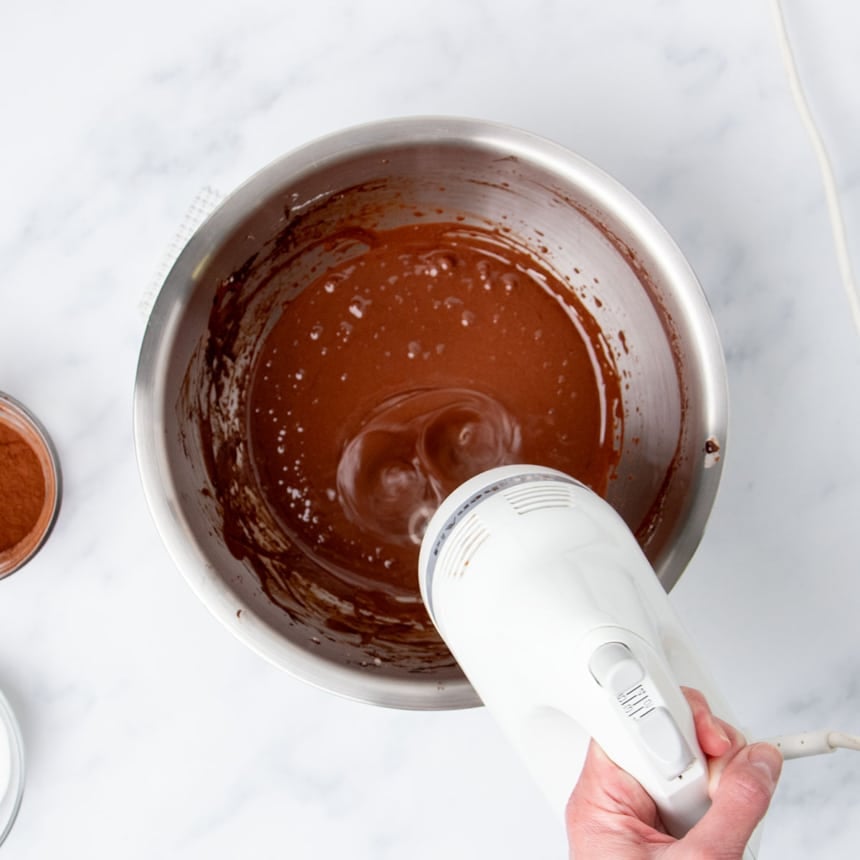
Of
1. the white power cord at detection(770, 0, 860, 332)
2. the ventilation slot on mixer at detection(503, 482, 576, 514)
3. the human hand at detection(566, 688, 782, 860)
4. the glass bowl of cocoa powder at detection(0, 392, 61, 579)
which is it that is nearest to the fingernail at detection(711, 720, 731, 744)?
the human hand at detection(566, 688, 782, 860)

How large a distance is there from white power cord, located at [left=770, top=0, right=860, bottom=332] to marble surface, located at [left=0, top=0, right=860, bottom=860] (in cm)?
2

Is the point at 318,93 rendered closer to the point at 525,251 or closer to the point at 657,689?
the point at 525,251

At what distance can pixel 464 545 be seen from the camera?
0.73 meters

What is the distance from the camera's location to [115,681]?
1005 millimetres

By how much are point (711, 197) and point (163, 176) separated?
0.60 metres

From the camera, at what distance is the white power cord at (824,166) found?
99 cm

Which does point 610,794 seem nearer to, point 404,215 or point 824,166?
point 404,215

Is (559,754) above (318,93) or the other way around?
the other way around

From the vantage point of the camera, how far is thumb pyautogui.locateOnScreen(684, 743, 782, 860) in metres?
0.53

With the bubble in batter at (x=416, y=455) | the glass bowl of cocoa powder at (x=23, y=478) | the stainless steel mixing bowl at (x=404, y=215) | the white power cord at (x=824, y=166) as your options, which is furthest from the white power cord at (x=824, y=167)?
the glass bowl of cocoa powder at (x=23, y=478)

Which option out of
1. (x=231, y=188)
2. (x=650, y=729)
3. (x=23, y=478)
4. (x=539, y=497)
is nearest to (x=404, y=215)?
(x=231, y=188)

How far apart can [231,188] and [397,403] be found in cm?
29

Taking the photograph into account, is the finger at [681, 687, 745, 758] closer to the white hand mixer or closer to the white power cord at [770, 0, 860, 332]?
the white hand mixer

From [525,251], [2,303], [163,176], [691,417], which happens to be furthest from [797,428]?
[2,303]
